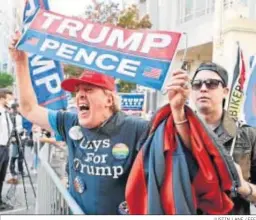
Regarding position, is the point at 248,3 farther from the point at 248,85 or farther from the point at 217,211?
the point at 217,211

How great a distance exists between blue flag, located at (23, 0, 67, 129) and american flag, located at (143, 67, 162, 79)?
0.31 meters

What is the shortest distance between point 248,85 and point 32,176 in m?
1.58

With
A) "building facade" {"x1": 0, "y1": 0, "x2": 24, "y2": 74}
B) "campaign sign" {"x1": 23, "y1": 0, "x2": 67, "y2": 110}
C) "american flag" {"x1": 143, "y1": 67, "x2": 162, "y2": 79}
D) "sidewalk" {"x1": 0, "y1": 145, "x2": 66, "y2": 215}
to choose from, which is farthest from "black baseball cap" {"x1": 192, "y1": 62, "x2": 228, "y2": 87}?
"sidewalk" {"x1": 0, "y1": 145, "x2": 66, "y2": 215}

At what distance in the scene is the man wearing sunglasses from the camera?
1.41 meters

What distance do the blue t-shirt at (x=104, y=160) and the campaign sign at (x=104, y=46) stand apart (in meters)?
0.16

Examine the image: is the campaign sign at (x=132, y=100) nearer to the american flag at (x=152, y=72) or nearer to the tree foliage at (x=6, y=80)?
the american flag at (x=152, y=72)

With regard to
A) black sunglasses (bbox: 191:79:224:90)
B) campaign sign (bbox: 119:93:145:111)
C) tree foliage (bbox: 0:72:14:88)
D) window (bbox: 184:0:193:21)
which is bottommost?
campaign sign (bbox: 119:93:145:111)

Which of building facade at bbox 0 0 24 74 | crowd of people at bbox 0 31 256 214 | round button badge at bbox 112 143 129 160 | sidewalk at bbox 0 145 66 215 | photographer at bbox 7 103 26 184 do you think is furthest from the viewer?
photographer at bbox 7 103 26 184

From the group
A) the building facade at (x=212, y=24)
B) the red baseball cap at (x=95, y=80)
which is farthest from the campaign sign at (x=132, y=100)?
the building facade at (x=212, y=24)

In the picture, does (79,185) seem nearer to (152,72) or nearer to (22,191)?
(152,72)

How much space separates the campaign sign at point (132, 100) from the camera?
5.53 feet

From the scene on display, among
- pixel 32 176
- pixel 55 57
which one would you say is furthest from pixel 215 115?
pixel 32 176

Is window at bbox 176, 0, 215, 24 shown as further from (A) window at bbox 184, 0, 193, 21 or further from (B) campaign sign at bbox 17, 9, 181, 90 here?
(B) campaign sign at bbox 17, 9, 181, 90

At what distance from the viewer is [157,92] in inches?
58.9
